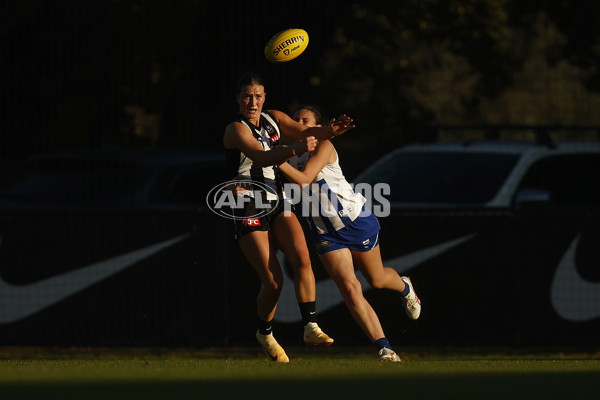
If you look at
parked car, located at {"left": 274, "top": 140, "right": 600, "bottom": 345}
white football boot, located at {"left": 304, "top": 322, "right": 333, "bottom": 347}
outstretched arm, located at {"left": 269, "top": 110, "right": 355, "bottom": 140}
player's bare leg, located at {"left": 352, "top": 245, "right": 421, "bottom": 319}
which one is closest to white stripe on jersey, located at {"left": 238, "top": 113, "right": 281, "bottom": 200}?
outstretched arm, located at {"left": 269, "top": 110, "right": 355, "bottom": 140}

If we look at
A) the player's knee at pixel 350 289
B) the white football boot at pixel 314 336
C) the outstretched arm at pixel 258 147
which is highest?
the outstretched arm at pixel 258 147

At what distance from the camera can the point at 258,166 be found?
9.08m

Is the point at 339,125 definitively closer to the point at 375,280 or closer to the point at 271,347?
the point at 375,280

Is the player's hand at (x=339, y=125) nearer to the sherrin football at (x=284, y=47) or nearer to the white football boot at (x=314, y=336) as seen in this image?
the sherrin football at (x=284, y=47)

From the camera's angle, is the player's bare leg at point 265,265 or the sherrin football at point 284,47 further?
the sherrin football at point 284,47

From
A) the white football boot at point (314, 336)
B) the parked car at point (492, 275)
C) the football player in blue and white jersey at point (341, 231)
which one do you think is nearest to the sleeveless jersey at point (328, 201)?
the football player in blue and white jersey at point (341, 231)

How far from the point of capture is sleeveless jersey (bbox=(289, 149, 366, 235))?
930 centimetres

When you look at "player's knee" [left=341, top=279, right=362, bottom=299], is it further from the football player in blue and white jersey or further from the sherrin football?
the sherrin football

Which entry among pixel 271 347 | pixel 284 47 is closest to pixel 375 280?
pixel 271 347

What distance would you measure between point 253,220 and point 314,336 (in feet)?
3.19

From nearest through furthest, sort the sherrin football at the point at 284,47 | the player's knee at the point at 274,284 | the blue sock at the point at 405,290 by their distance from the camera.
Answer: the player's knee at the point at 274,284 → the sherrin football at the point at 284,47 → the blue sock at the point at 405,290

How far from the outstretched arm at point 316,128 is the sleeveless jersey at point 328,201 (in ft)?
0.63

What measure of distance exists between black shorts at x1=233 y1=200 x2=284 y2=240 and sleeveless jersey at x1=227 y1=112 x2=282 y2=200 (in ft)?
0.38

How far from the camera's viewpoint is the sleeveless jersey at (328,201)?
9.30 meters
